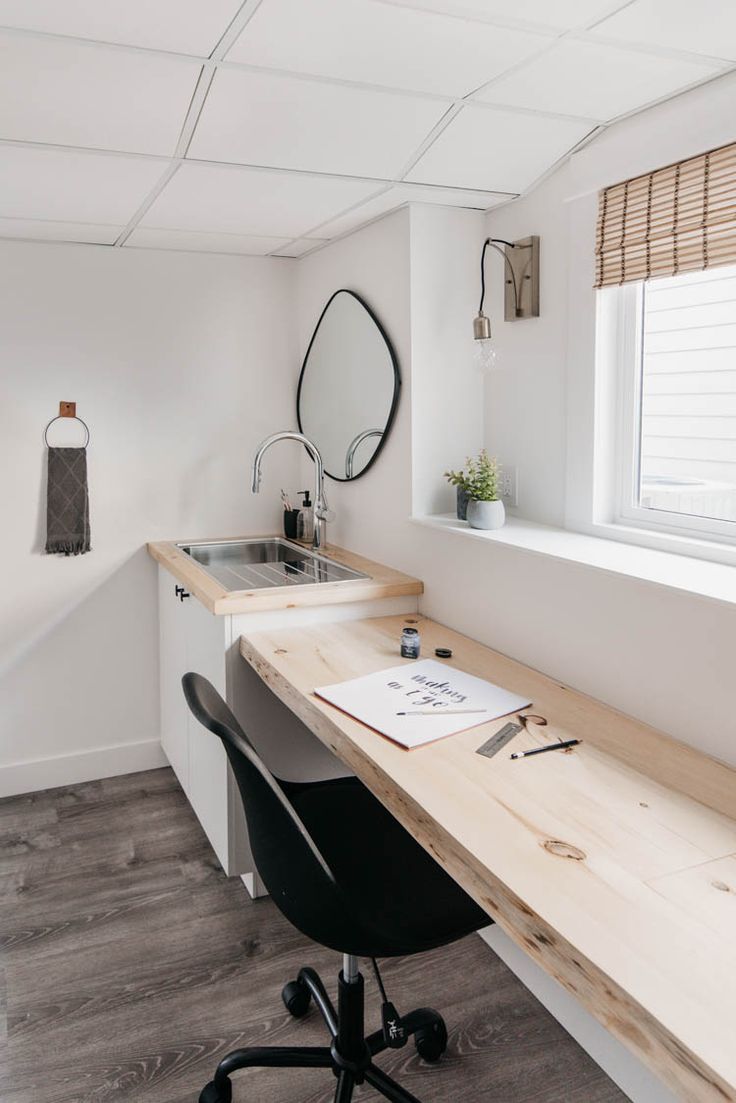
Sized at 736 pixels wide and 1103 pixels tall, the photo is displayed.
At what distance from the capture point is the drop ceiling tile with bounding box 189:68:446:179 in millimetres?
1675

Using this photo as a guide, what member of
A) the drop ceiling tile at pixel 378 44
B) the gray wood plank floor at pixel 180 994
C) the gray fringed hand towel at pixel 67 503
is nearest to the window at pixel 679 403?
the drop ceiling tile at pixel 378 44

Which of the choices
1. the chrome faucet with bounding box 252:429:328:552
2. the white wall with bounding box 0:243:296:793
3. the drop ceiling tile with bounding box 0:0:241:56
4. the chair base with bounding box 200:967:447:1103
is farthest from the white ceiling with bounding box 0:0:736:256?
the chair base with bounding box 200:967:447:1103

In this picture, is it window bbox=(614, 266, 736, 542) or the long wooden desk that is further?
window bbox=(614, 266, 736, 542)

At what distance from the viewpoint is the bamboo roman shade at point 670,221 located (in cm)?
172

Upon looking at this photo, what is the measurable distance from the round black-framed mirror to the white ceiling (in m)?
0.40

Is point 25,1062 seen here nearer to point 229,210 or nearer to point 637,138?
point 229,210

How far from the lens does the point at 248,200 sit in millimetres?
2400

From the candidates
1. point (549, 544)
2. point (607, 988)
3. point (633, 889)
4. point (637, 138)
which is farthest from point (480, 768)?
point (637, 138)

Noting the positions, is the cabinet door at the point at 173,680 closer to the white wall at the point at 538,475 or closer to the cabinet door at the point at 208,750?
the cabinet door at the point at 208,750

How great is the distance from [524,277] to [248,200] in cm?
79

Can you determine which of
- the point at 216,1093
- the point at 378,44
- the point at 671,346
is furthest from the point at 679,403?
the point at 216,1093

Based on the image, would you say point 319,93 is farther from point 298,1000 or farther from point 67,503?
point 298,1000

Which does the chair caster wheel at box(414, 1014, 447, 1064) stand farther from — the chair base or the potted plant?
the potted plant

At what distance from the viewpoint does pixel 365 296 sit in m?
2.75
